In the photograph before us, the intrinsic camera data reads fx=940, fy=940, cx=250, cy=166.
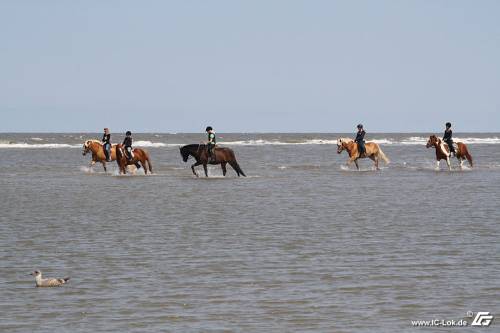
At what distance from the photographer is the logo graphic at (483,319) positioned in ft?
29.9

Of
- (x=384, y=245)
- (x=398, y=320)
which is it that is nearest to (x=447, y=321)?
(x=398, y=320)

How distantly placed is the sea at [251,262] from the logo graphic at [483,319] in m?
0.06

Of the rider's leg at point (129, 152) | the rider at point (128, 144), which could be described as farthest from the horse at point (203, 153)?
the rider's leg at point (129, 152)

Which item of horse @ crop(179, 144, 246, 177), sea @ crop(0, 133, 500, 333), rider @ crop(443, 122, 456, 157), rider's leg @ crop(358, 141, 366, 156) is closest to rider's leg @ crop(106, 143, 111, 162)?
horse @ crop(179, 144, 246, 177)

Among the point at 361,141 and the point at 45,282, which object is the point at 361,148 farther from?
the point at 45,282

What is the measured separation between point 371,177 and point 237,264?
74.7ft

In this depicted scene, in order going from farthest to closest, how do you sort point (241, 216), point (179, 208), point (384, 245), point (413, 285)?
point (179, 208) → point (241, 216) → point (384, 245) → point (413, 285)

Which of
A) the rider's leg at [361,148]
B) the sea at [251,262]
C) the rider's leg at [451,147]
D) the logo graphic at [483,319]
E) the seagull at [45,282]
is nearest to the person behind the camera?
the logo graphic at [483,319]

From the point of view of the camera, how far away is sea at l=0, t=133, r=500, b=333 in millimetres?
9617

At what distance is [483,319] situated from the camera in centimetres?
926

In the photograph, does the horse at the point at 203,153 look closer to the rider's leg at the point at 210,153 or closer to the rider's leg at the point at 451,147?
the rider's leg at the point at 210,153

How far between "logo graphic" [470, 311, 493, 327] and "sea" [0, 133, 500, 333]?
0.06 metres

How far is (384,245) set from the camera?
14.6 m

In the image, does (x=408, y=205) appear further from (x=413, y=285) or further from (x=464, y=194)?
A: (x=413, y=285)
